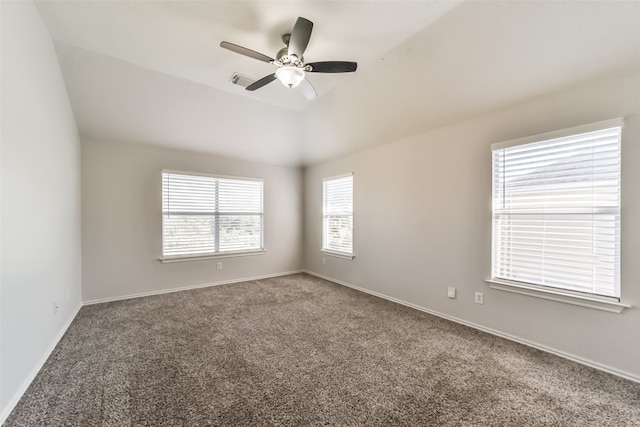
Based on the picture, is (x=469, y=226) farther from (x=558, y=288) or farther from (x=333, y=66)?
(x=333, y=66)

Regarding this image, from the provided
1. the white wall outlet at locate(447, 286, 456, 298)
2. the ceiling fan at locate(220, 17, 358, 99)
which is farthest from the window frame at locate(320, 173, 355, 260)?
the ceiling fan at locate(220, 17, 358, 99)

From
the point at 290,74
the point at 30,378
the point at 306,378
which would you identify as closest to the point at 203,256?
the point at 30,378

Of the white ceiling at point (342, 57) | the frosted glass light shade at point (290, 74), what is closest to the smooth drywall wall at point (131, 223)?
the white ceiling at point (342, 57)

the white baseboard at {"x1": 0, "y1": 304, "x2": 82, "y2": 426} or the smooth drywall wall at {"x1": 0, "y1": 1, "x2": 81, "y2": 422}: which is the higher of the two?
the smooth drywall wall at {"x1": 0, "y1": 1, "x2": 81, "y2": 422}

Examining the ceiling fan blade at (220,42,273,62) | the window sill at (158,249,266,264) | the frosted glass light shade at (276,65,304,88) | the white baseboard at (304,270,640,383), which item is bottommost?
the white baseboard at (304,270,640,383)

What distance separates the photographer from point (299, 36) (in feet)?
6.59

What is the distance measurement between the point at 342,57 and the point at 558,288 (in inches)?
123

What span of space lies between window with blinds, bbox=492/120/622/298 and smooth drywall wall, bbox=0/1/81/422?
415 cm

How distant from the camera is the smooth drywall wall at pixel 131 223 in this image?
3881 mm

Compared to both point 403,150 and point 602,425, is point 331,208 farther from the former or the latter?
point 602,425

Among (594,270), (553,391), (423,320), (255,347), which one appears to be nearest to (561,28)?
(594,270)

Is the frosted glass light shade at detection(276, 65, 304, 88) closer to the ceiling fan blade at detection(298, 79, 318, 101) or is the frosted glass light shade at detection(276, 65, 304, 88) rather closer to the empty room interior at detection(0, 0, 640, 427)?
the empty room interior at detection(0, 0, 640, 427)

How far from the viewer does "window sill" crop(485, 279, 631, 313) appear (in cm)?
221

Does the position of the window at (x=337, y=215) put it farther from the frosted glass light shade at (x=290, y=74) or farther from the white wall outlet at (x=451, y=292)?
the frosted glass light shade at (x=290, y=74)
